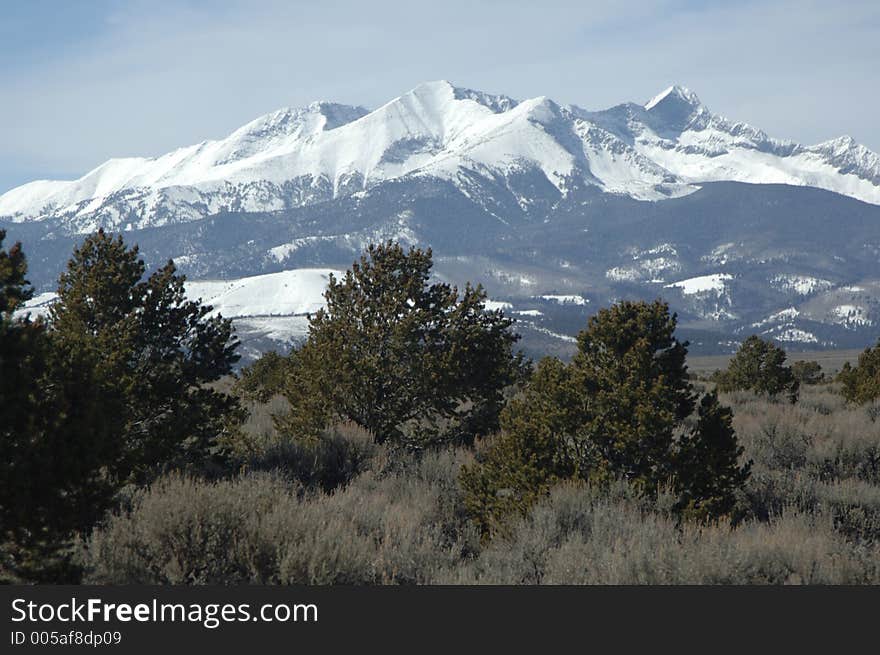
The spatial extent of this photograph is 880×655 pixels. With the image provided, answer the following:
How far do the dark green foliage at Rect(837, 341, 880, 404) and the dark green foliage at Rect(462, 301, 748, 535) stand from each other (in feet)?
43.2

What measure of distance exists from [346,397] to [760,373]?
16.9 metres

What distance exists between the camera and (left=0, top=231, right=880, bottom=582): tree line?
662cm

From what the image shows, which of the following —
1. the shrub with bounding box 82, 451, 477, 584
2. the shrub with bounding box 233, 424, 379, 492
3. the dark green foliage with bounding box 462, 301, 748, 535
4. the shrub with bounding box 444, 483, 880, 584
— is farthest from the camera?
the shrub with bounding box 233, 424, 379, 492

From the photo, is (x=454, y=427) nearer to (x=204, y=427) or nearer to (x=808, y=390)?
(x=204, y=427)

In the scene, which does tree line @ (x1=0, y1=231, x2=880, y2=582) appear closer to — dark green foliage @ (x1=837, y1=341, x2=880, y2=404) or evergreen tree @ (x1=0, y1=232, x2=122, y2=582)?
evergreen tree @ (x1=0, y1=232, x2=122, y2=582)

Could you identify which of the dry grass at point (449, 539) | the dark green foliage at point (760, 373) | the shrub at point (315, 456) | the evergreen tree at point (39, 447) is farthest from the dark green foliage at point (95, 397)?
the dark green foliage at point (760, 373)

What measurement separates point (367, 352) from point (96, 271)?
202 inches

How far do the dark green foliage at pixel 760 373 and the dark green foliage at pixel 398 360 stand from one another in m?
13.8

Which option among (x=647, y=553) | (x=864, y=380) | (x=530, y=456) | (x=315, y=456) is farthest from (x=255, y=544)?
(x=864, y=380)

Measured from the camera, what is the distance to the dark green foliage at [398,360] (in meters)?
14.5

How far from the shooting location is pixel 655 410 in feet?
33.1

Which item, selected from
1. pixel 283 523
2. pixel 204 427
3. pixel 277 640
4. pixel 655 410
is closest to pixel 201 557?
pixel 283 523

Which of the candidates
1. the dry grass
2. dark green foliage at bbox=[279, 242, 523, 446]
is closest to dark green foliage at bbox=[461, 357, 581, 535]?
the dry grass

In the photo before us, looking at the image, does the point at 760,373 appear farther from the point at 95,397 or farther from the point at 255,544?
the point at 95,397
